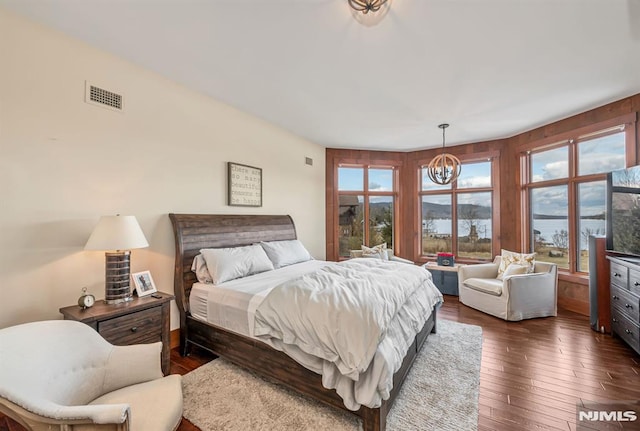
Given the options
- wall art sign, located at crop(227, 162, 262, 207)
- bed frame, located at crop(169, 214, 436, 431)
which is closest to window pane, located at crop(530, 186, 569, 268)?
bed frame, located at crop(169, 214, 436, 431)

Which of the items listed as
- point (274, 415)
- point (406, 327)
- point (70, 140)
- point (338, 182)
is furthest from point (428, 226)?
point (70, 140)

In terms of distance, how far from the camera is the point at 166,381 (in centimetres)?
177

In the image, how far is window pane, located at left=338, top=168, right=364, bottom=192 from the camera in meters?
5.83

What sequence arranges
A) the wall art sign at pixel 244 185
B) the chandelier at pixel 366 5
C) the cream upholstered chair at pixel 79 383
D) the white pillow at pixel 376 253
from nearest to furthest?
the cream upholstered chair at pixel 79 383 → the chandelier at pixel 366 5 → the wall art sign at pixel 244 185 → the white pillow at pixel 376 253

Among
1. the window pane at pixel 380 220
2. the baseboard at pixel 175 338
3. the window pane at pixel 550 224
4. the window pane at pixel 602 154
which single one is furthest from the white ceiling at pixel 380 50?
the baseboard at pixel 175 338

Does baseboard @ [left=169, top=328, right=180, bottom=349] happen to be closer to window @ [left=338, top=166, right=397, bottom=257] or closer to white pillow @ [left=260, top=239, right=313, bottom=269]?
white pillow @ [left=260, top=239, right=313, bottom=269]

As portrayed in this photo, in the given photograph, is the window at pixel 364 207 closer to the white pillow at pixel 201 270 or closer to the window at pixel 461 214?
the window at pixel 461 214

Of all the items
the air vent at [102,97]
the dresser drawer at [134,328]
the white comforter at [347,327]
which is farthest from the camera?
the air vent at [102,97]

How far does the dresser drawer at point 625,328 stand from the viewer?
2596 mm

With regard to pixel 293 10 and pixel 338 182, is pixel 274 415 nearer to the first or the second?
pixel 293 10

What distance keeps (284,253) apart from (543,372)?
3.02 meters

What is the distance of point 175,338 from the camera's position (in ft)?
9.54

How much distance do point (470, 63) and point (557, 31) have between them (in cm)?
63

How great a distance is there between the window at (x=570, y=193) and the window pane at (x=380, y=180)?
2.51 metres
